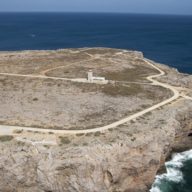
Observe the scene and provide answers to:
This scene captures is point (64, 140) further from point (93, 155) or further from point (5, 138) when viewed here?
point (5, 138)

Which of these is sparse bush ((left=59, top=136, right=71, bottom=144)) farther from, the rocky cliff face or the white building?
the white building

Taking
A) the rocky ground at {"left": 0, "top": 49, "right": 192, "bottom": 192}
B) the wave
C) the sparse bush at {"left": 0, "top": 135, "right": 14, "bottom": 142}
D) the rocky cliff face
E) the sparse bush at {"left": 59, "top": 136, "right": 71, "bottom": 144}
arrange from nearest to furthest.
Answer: the rocky cliff face
the rocky ground at {"left": 0, "top": 49, "right": 192, "bottom": 192}
the sparse bush at {"left": 59, "top": 136, "right": 71, "bottom": 144}
the sparse bush at {"left": 0, "top": 135, "right": 14, "bottom": 142}
the wave

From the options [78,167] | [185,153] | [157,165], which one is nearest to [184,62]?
[185,153]

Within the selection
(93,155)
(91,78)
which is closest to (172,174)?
(93,155)

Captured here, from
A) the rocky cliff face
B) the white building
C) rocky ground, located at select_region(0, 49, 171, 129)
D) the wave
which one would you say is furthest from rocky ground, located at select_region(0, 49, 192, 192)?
the white building

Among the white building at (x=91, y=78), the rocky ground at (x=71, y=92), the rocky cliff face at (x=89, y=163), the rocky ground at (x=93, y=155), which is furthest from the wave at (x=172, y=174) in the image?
the white building at (x=91, y=78)
